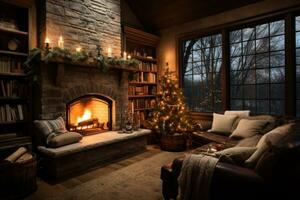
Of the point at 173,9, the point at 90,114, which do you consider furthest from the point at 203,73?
the point at 90,114

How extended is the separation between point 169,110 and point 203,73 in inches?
56.4

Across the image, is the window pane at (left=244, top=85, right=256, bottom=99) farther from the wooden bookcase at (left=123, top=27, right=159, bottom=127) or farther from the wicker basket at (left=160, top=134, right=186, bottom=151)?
the wooden bookcase at (left=123, top=27, right=159, bottom=127)

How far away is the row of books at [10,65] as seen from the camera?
349cm

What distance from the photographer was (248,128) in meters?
3.67

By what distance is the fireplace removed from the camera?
4.19 meters

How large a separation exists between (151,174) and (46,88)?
7.43 ft

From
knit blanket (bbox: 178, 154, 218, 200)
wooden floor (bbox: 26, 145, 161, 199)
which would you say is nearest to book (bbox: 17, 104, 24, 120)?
wooden floor (bbox: 26, 145, 161, 199)

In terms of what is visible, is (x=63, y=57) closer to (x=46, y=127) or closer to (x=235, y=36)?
(x=46, y=127)

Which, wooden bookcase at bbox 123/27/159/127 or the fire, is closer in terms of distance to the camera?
the fire

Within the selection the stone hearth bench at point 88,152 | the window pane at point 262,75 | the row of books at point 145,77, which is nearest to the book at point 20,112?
the stone hearth bench at point 88,152

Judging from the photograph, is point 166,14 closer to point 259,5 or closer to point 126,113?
point 259,5

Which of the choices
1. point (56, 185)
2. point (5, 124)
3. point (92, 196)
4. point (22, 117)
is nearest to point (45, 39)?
point (22, 117)

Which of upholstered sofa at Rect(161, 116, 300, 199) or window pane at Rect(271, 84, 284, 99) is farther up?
window pane at Rect(271, 84, 284, 99)

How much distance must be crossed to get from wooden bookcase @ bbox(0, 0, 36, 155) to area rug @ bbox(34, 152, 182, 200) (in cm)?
144
